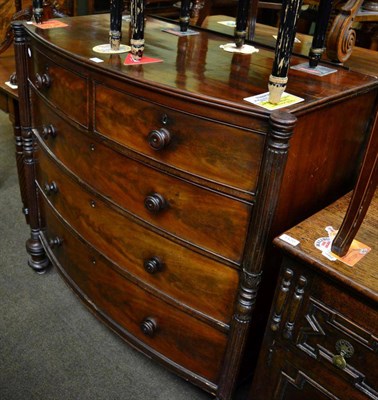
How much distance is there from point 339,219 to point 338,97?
296 millimetres

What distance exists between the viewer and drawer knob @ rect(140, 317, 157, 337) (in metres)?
1.41

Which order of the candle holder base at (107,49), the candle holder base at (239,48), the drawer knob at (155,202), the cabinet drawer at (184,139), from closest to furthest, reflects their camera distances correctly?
the cabinet drawer at (184,139)
the drawer knob at (155,202)
the candle holder base at (107,49)
the candle holder base at (239,48)

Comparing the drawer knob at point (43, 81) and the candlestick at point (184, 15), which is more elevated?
the candlestick at point (184, 15)

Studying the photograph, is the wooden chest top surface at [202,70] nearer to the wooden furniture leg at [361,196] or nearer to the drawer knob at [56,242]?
the wooden furniture leg at [361,196]

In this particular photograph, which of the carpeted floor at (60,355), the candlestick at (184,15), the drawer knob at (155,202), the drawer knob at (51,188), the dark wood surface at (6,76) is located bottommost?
the carpeted floor at (60,355)

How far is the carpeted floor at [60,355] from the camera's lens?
154 cm

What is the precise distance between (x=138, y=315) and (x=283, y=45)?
36.2 inches

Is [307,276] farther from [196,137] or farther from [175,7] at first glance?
[175,7]

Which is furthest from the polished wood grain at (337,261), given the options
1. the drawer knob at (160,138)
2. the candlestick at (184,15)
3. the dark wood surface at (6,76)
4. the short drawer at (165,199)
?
the dark wood surface at (6,76)

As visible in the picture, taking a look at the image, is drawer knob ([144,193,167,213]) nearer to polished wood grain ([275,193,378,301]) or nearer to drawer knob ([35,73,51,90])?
polished wood grain ([275,193,378,301])

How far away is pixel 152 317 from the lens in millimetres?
1420

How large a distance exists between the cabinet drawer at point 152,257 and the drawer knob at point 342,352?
0.28 metres

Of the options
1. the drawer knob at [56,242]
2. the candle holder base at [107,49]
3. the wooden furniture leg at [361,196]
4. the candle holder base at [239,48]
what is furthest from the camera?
the drawer knob at [56,242]

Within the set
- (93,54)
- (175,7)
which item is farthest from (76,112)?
(175,7)
